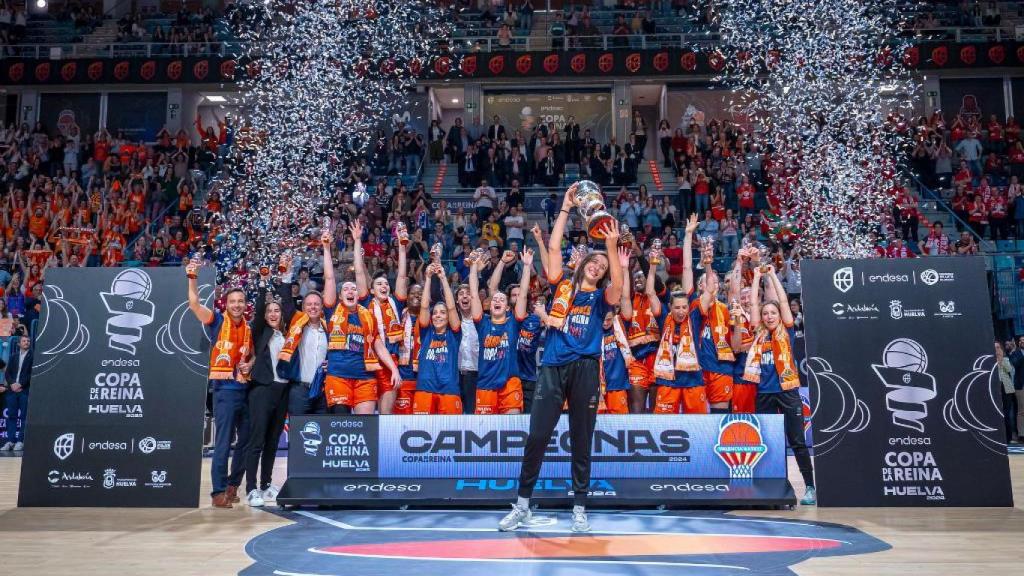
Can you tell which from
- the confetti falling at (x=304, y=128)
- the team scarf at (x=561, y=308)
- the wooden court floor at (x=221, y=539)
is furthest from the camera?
the confetti falling at (x=304, y=128)

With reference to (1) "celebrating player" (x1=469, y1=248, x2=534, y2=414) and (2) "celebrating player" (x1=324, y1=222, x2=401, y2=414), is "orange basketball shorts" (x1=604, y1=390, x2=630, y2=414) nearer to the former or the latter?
(1) "celebrating player" (x1=469, y1=248, x2=534, y2=414)

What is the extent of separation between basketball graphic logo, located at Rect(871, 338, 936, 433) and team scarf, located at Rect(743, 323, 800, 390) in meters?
0.70

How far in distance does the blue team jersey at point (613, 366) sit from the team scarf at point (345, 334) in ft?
7.37

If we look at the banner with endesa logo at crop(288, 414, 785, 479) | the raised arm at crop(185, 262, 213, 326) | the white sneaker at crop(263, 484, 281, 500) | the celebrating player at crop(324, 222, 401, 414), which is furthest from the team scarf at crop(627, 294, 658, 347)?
the raised arm at crop(185, 262, 213, 326)

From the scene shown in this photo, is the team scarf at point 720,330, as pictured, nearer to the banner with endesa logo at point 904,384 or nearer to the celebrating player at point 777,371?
the celebrating player at point 777,371

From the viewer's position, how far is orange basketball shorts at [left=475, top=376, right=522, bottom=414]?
854cm

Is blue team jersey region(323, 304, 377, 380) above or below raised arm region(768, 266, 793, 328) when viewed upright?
below

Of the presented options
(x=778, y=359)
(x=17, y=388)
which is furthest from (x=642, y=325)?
(x=17, y=388)

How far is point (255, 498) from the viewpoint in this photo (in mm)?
7539

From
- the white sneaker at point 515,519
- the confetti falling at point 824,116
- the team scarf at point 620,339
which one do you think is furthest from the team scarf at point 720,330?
the confetti falling at point 824,116

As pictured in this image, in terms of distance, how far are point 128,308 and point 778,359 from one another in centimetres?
601

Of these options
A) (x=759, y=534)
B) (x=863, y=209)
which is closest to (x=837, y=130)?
(x=863, y=209)

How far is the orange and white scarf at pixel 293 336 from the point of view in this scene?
25.4 feet

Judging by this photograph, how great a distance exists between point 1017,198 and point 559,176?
10286mm
